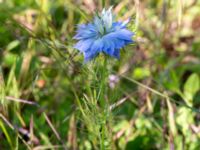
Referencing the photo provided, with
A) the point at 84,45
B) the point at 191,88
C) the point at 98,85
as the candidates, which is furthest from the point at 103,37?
the point at 191,88

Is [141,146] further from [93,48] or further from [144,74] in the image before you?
[93,48]

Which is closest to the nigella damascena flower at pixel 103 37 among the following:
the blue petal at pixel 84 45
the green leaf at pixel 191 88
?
the blue petal at pixel 84 45

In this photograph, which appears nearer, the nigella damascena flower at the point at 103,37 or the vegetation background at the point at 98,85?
the nigella damascena flower at the point at 103,37

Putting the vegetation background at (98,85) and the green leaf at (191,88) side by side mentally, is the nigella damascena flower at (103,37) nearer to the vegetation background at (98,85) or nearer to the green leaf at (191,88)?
the vegetation background at (98,85)

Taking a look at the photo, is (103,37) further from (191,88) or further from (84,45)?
(191,88)

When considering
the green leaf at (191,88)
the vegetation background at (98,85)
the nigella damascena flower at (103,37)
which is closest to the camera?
the nigella damascena flower at (103,37)

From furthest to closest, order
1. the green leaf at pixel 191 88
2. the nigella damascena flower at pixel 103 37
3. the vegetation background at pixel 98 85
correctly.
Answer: the green leaf at pixel 191 88
the vegetation background at pixel 98 85
the nigella damascena flower at pixel 103 37

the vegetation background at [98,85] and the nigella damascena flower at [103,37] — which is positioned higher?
the nigella damascena flower at [103,37]
